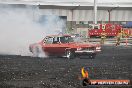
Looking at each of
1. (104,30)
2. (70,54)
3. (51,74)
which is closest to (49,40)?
(70,54)

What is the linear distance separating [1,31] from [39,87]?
14.5 metres

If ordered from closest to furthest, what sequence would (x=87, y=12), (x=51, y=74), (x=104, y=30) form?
(x=51, y=74), (x=104, y=30), (x=87, y=12)

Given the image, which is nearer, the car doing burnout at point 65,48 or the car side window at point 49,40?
the car doing burnout at point 65,48

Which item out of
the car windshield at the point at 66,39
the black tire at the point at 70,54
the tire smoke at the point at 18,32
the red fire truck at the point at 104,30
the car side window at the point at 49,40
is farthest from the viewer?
the red fire truck at the point at 104,30

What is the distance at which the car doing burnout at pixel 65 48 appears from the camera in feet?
72.1

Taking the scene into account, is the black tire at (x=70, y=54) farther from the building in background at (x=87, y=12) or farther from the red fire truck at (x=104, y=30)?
the building in background at (x=87, y=12)

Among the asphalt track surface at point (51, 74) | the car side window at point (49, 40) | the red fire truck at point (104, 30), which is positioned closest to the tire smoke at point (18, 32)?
the car side window at point (49, 40)

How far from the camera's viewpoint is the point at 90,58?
22.3 meters

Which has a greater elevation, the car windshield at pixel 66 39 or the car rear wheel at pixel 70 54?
the car windshield at pixel 66 39

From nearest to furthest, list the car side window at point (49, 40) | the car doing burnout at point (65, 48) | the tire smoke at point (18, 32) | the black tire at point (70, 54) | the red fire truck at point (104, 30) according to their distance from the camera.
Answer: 1. the car doing burnout at point (65, 48)
2. the black tire at point (70, 54)
3. the car side window at point (49, 40)
4. the tire smoke at point (18, 32)
5. the red fire truck at point (104, 30)

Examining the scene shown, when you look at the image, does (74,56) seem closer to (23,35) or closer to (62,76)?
(23,35)

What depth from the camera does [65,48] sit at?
73.5 ft

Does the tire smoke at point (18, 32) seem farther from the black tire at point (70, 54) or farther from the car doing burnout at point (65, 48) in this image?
the black tire at point (70, 54)

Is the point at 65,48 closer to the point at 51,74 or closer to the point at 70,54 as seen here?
the point at 70,54
